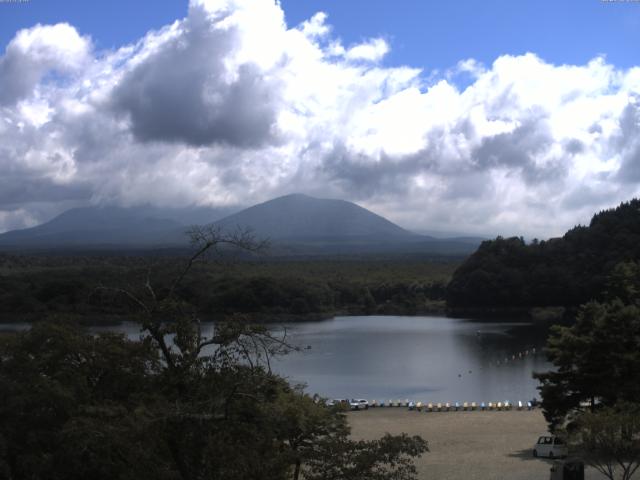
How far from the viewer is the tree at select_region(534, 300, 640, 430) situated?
577 inches

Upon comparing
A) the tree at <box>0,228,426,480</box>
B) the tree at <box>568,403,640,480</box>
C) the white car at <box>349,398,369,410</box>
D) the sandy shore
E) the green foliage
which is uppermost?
the tree at <box>0,228,426,480</box>

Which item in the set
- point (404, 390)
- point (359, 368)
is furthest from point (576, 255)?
point (404, 390)

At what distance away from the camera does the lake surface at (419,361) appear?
28500mm

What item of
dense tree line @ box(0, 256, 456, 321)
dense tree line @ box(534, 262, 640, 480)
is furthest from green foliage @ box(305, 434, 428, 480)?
dense tree line @ box(0, 256, 456, 321)

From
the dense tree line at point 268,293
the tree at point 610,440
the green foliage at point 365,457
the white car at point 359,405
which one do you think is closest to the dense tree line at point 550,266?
the dense tree line at point 268,293

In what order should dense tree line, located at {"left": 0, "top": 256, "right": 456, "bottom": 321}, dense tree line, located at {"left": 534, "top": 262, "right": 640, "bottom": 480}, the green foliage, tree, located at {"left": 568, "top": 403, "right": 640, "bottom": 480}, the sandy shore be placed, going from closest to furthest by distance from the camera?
1. the green foliage
2. tree, located at {"left": 568, "top": 403, "right": 640, "bottom": 480}
3. the sandy shore
4. dense tree line, located at {"left": 534, "top": 262, "right": 640, "bottom": 480}
5. dense tree line, located at {"left": 0, "top": 256, "right": 456, "bottom": 321}

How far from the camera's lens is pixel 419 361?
36500 mm

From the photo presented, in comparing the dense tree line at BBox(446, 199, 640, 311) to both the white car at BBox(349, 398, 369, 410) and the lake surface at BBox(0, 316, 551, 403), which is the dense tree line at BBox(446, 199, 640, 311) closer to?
the lake surface at BBox(0, 316, 551, 403)

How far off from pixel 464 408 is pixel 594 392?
9473 millimetres

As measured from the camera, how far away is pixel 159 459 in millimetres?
5641

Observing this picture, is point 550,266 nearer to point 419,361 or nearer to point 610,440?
point 419,361

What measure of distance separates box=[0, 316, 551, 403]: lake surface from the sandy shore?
10.8ft

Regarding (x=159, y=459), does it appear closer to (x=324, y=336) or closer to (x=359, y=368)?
(x=359, y=368)

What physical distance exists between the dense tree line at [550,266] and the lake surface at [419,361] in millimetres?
7980
